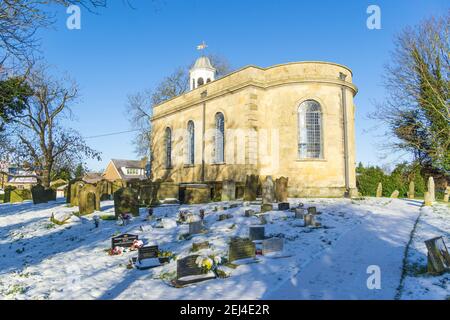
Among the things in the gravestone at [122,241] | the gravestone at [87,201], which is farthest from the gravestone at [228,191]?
the gravestone at [122,241]

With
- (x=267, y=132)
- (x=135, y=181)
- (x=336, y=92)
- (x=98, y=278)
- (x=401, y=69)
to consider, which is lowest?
(x=98, y=278)

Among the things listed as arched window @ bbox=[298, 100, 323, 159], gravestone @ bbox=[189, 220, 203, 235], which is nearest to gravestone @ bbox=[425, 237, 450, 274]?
gravestone @ bbox=[189, 220, 203, 235]

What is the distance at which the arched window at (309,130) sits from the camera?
61.6 ft

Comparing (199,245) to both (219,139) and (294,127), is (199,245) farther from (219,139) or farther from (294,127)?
(219,139)

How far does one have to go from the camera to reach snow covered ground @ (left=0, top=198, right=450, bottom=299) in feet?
17.3

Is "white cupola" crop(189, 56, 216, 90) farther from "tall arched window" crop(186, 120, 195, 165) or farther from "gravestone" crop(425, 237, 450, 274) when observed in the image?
"gravestone" crop(425, 237, 450, 274)

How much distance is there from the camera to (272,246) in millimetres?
7383

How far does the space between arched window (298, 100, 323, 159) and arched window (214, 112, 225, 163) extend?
565 cm

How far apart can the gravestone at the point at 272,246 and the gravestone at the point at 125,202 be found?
23.0 ft

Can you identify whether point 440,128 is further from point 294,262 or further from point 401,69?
point 294,262

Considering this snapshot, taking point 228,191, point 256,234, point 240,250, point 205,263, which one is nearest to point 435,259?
point 240,250

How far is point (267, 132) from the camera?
19578 mm

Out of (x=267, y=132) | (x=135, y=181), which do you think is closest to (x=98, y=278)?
(x=267, y=132)
